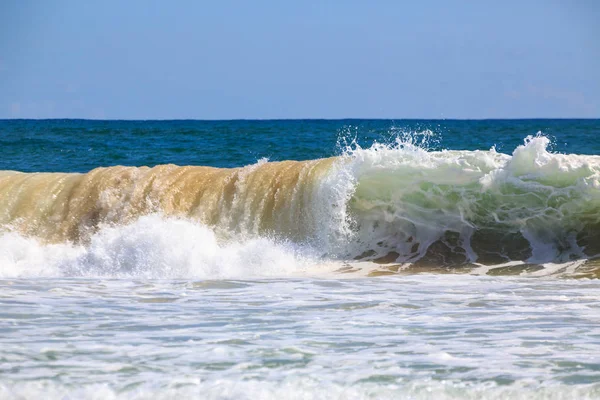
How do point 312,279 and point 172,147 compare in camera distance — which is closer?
point 312,279

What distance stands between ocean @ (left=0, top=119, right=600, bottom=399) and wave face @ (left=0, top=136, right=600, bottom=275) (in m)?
0.02

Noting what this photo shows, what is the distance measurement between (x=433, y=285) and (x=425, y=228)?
7.22 ft

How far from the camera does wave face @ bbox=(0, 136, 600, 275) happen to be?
9180 millimetres

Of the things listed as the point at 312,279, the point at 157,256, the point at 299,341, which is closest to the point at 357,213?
the point at 312,279

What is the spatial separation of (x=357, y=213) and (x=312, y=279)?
6.43ft

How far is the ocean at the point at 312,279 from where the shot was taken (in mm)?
4238

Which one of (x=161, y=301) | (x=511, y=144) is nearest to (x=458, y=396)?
(x=161, y=301)

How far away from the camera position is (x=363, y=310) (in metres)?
6.07

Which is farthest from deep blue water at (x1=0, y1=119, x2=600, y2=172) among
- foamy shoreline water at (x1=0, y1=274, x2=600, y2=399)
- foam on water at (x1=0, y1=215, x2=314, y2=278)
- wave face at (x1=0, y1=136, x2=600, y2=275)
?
foamy shoreline water at (x1=0, y1=274, x2=600, y2=399)

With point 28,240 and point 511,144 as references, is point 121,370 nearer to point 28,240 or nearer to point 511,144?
point 28,240

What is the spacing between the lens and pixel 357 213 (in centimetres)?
977

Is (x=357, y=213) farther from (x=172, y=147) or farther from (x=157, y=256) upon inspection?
(x=172, y=147)

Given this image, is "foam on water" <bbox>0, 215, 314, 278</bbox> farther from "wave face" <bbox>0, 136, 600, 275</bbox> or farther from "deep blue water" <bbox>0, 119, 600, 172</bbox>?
"deep blue water" <bbox>0, 119, 600, 172</bbox>

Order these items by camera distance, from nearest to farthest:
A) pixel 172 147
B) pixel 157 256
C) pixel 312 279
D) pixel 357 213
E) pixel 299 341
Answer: pixel 299 341, pixel 312 279, pixel 157 256, pixel 357 213, pixel 172 147
